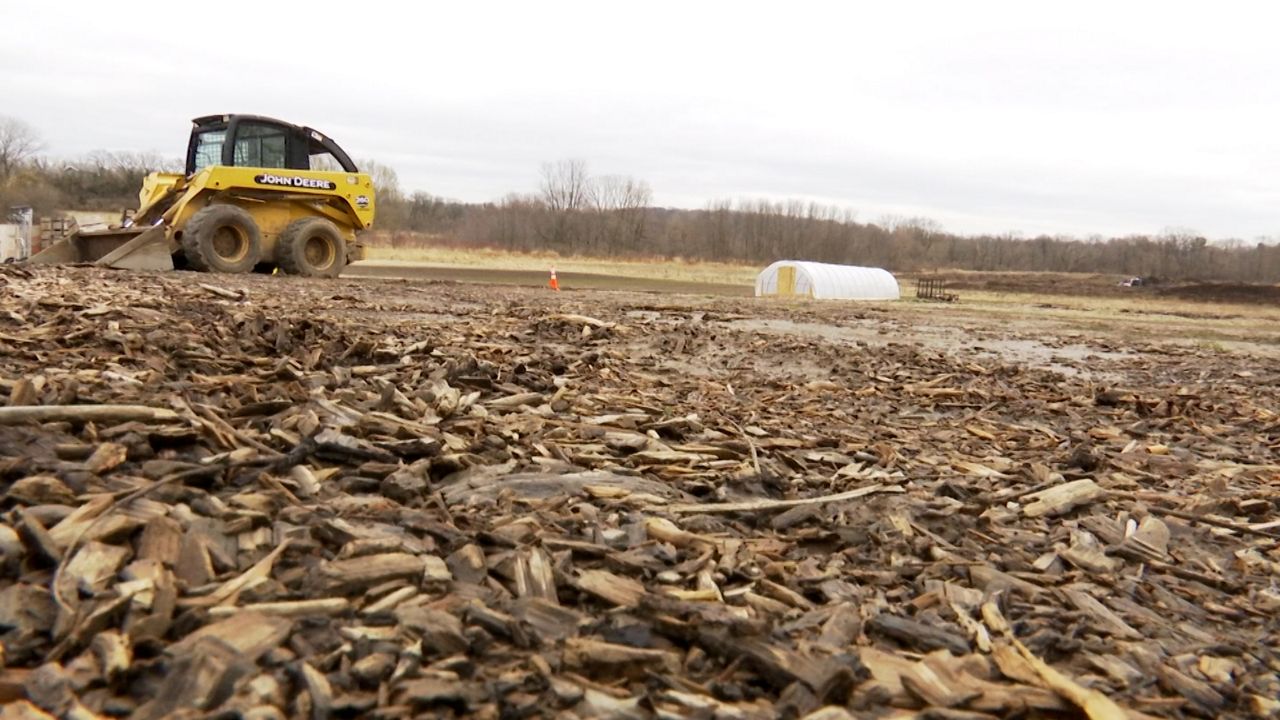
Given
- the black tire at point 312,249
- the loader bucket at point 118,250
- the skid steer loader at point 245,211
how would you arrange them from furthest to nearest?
the black tire at point 312,249 < the skid steer loader at point 245,211 < the loader bucket at point 118,250

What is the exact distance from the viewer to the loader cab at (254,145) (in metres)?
16.0

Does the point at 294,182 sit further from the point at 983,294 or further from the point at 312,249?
the point at 983,294

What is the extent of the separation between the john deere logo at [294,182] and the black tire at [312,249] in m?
0.68

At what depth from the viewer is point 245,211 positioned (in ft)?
51.4

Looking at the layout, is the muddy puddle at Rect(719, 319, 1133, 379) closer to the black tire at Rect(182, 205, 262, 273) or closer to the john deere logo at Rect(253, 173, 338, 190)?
the black tire at Rect(182, 205, 262, 273)

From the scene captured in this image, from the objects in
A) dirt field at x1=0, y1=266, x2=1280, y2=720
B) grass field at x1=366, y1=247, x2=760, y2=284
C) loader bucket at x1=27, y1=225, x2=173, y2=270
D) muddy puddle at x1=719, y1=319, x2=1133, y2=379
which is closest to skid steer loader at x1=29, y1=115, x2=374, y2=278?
loader bucket at x1=27, y1=225, x2=173, y2=270

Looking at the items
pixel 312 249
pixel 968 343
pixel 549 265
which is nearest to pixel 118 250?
pixel 312 249

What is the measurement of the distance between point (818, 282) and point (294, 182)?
822 inches

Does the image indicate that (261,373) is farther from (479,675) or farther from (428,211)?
(428,211)

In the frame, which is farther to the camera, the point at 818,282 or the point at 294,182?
the point at 818,282

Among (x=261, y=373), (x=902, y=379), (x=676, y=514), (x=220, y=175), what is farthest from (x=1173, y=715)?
(x=220, y=175)

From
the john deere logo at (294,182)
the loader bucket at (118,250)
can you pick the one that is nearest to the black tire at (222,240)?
the loader bucket at (118,250)

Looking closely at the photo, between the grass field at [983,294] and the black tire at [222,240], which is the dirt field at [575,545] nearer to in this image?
the black tire at [222,240]

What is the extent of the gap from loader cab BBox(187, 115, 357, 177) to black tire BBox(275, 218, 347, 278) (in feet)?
4.29
